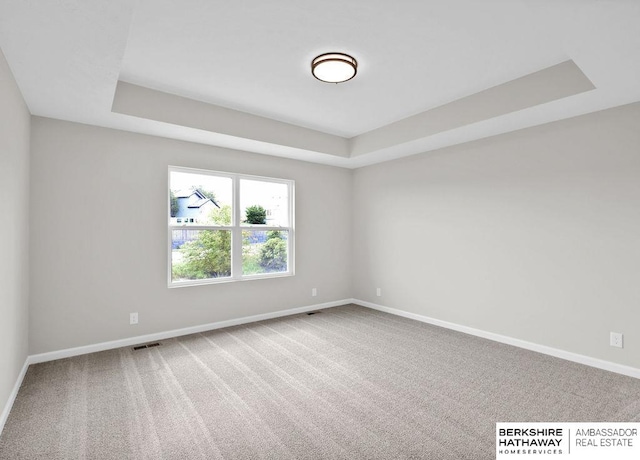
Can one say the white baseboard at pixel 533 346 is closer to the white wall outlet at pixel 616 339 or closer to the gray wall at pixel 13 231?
the white wall outlet at pixel 616 339

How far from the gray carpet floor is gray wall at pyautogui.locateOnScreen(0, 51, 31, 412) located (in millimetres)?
328

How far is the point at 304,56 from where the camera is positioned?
2.70m

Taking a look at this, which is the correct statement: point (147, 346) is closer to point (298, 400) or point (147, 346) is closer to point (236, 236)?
point (236, 236)

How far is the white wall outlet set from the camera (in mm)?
3014

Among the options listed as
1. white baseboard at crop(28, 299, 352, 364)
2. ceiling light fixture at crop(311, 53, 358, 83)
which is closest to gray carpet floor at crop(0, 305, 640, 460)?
white baseboard at crop(28, 299, 352, 364)

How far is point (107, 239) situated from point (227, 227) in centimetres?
139

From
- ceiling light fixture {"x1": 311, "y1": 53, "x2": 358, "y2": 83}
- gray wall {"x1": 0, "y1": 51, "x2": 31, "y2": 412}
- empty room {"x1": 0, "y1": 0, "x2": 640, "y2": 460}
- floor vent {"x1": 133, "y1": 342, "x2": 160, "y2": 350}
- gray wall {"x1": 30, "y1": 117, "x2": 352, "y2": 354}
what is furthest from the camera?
floor vent {"x1": 133, "y1": 342, "x2": 160, "y2": 350}

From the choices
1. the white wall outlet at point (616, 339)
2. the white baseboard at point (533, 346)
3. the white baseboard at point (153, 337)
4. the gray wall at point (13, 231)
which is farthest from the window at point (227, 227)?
the white wall outlet at point (616, 339)

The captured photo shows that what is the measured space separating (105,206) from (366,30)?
3167 mm

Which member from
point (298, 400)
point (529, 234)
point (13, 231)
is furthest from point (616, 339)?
point (13, 231)

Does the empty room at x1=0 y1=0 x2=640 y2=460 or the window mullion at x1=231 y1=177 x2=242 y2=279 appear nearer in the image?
the empty room at x1=0 y1=0 x2=640 y2=460

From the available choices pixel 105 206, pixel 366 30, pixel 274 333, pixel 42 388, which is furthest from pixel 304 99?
pixel 42 388

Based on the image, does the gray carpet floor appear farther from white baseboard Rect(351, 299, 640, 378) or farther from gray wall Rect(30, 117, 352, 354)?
gray wall Rect(30, 117, 352, 354)

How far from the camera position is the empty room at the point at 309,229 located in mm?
2102
